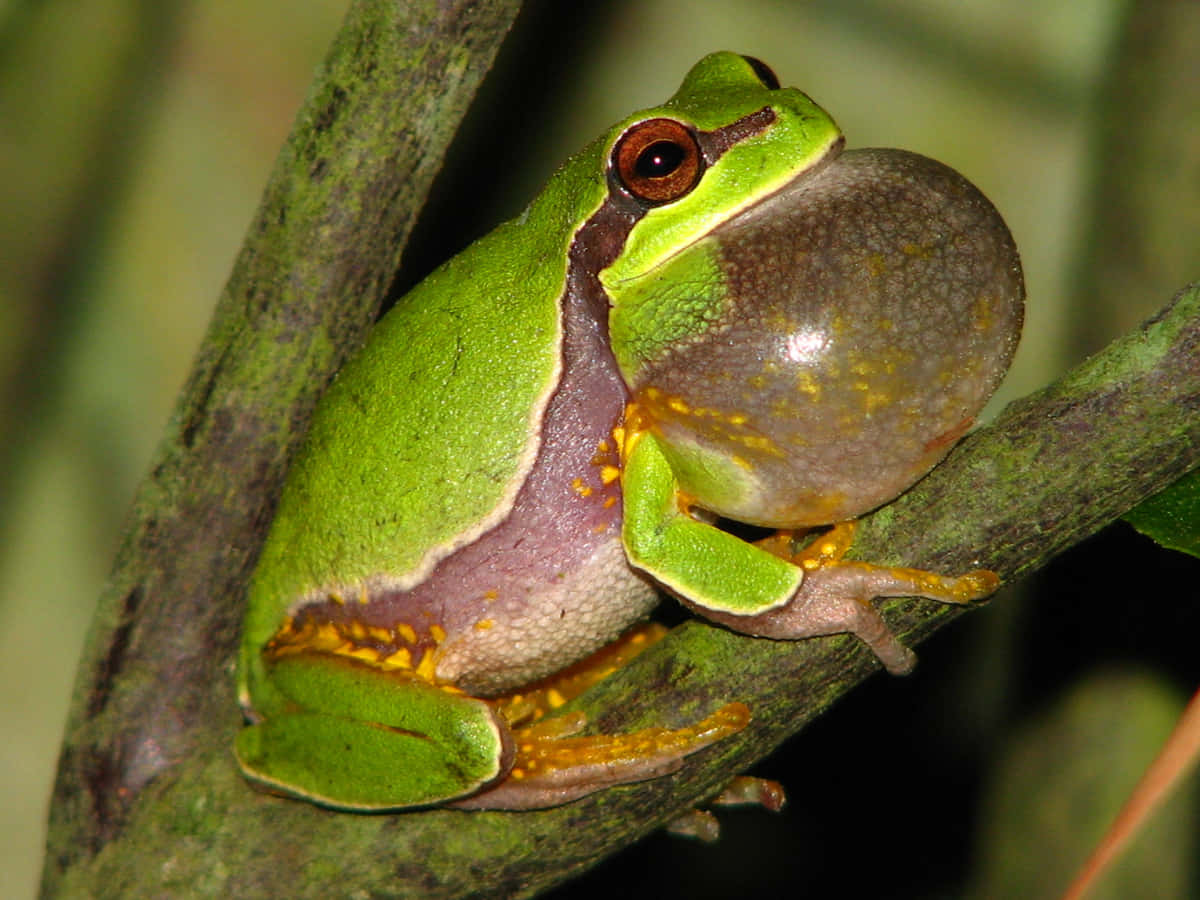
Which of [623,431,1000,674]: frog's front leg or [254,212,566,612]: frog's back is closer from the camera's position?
[623,431,1000,674]: frog's front leg

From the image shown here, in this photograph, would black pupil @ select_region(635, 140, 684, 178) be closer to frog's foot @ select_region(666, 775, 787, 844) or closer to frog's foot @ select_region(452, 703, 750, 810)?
frog's foot @ select_region(452, 703, 750, 810)

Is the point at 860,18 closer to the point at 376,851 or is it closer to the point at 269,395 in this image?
the point at 269,395

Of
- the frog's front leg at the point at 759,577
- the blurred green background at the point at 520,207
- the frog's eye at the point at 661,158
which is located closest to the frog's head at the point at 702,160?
the frog's eye at the point at 661,158

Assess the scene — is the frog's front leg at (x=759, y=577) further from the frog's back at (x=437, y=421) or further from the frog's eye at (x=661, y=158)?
the frog's eye at (x=661, y=158)

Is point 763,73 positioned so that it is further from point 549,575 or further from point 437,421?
point 549,575

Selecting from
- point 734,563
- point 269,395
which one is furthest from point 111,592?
point 734,563

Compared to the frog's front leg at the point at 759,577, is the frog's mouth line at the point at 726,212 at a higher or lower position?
higher

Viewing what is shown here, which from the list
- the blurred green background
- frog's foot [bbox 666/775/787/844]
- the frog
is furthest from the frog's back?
the blurred green background
